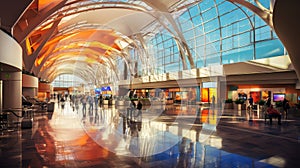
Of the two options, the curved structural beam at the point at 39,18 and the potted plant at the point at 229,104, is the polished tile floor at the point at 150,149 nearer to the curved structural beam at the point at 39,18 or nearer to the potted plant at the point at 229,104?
the curved structural beam at the point at 39,18

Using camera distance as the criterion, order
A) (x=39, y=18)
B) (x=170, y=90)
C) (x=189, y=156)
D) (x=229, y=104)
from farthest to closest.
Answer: (x=170, y=90)
(x=229, y=104)
(x=39, y=18)
(x=189, y=156)

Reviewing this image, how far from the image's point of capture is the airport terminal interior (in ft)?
22.0

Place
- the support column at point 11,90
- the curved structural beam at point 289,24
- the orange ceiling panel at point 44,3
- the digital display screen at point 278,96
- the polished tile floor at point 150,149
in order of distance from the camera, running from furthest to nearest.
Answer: the digital display screen at point 278,96 < the orange ceiling panel at point 44,3 < the support column at point 11,90 < the curved structural beam at point 289,24 < the polished tile floor at point 150,149

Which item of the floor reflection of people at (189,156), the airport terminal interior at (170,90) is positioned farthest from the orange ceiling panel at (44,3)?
the floor reflection of people at (189,156)

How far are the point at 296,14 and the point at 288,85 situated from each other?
1421 cm

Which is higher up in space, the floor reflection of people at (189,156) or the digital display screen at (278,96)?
the digital display screen at (278,96)

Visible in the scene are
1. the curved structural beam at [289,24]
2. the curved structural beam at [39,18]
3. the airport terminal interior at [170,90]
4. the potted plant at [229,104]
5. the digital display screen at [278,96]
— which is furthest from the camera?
the potted plant at [229,104]

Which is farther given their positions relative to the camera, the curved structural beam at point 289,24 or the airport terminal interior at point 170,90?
the curved structural beam at point 289,24

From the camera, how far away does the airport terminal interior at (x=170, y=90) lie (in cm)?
671

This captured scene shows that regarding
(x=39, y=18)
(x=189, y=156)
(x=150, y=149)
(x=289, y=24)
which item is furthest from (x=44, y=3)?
(x=189, y=156)

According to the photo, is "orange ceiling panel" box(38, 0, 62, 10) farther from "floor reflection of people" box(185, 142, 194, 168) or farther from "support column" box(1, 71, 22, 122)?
"floor reflection of people" box(185, 142, 194, 168)

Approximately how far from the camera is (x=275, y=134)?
9.70m

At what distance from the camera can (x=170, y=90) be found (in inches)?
1582

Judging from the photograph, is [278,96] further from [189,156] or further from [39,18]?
[39,18]
